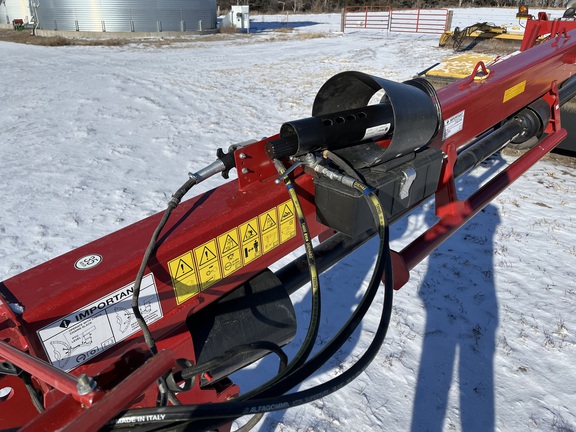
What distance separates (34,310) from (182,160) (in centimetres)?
442

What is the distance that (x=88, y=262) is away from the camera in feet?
3.82

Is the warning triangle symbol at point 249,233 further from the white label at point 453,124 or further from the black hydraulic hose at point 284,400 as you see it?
the white label at point 453,124

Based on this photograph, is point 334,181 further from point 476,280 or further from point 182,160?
point 182,160

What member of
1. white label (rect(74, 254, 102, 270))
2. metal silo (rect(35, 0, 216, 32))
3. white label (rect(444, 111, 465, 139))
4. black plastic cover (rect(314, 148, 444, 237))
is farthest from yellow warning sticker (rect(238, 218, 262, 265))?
metal silo (rect(35, 0, 216, 32))

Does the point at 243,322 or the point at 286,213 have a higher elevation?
the point at 286,213

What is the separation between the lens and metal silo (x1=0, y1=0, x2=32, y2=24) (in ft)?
85.2

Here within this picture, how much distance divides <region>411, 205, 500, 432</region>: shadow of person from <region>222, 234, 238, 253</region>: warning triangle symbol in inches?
57.4

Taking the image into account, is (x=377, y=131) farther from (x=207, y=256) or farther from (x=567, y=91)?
(x=567, y=91)

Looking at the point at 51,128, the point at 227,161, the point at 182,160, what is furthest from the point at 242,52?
the point at 227,161

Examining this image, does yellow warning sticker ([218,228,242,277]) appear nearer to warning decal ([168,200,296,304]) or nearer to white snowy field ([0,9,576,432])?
warning decal ([168,200,296,304])

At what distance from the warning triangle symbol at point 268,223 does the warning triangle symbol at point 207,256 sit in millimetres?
215

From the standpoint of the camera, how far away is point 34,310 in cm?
99

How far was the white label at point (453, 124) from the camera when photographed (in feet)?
7.28

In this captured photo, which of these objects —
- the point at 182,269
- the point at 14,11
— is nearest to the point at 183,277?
the point at 182,269
